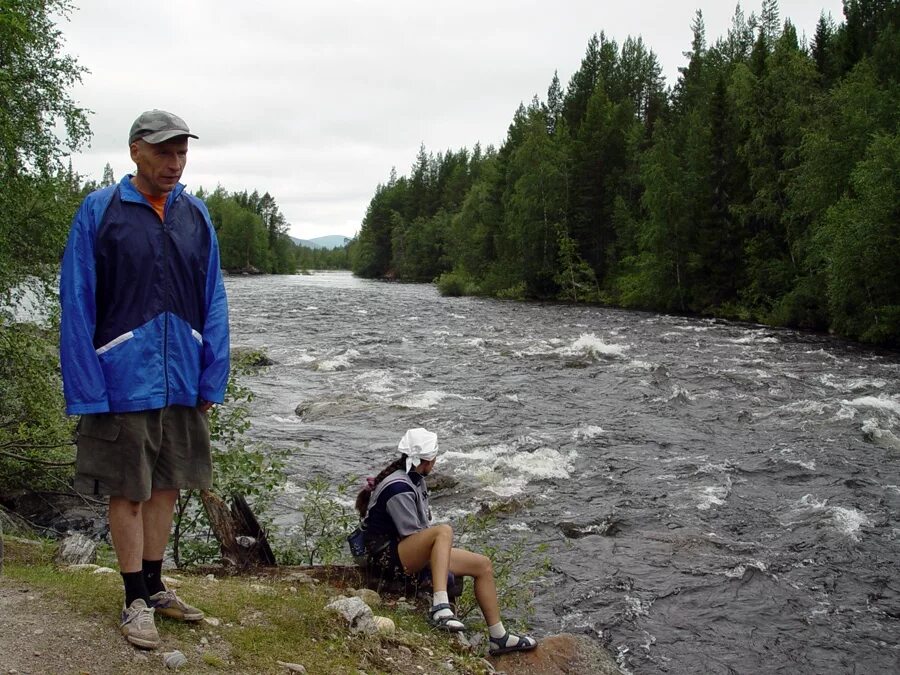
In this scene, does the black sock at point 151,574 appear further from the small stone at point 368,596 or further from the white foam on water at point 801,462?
the white foam on water at point 801,462

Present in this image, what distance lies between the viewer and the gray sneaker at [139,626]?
Result: 4113 millimetres

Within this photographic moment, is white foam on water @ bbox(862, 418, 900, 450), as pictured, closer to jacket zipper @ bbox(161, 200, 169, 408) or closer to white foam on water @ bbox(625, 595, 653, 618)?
white foam on water @ bbox(625, 595, 653, 618)

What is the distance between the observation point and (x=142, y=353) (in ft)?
13.7

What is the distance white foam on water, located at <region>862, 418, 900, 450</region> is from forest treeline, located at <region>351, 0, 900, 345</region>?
45.6ft

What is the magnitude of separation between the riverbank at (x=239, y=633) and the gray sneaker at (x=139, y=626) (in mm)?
51

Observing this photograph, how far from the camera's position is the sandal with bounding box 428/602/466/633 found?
592cm

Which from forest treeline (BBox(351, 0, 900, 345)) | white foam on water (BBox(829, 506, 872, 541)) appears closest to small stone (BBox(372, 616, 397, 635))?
white foam on water (BBox(829, 506, 872, 541))

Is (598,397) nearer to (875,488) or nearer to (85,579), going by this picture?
(875,488)

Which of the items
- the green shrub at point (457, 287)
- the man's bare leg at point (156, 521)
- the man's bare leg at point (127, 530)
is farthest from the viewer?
the green shrub at point (457, 287)

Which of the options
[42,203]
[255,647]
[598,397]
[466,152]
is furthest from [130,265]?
[466,152]

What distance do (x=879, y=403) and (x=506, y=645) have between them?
13591mm

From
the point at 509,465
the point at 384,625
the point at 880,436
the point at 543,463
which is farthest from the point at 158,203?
the point at 880,436

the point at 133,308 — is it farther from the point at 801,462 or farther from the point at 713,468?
the point at 801,462

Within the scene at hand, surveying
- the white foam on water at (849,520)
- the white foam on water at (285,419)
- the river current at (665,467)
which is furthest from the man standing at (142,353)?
the white foam on water at (285,419)
